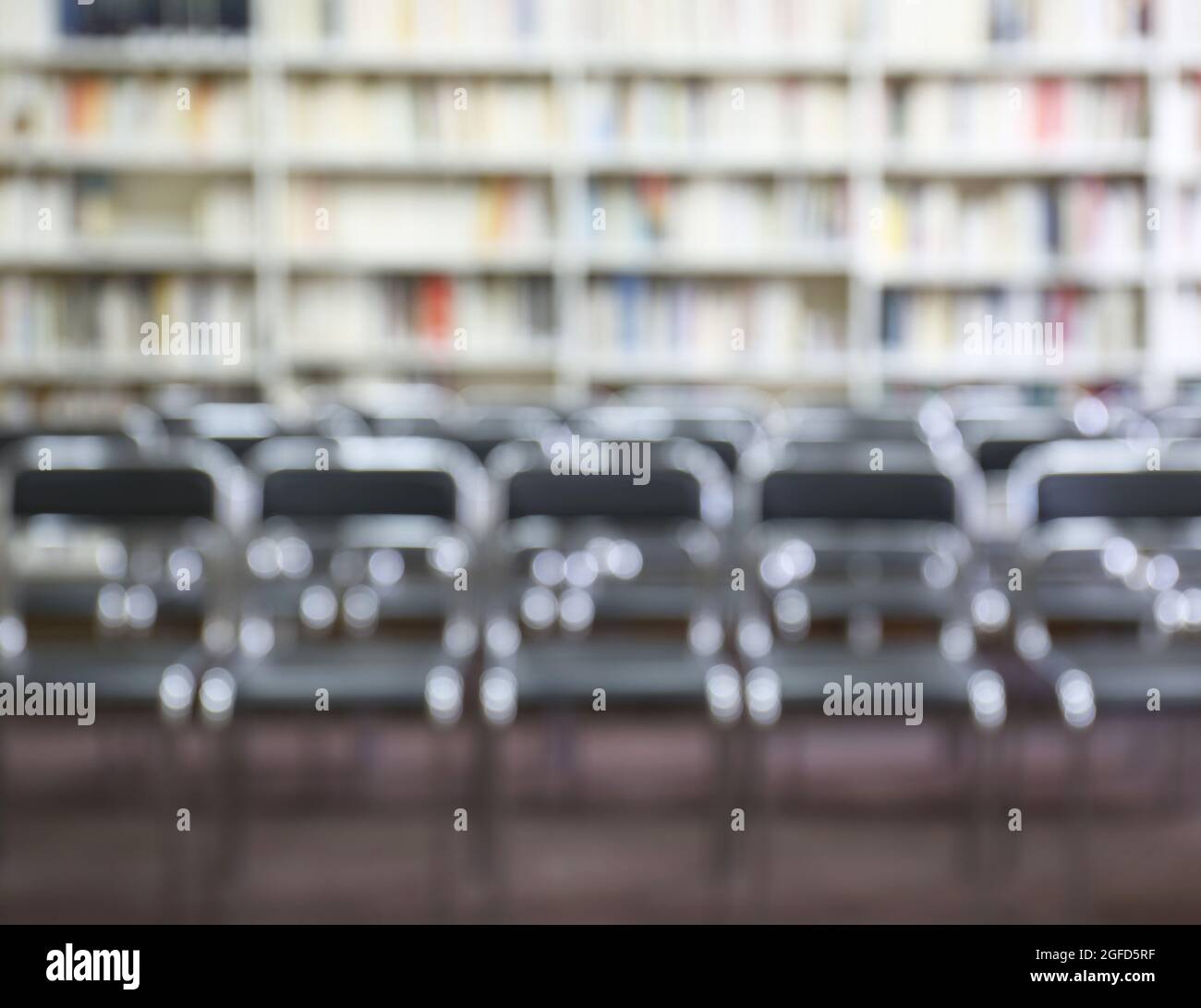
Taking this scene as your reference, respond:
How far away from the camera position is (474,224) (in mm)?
6105

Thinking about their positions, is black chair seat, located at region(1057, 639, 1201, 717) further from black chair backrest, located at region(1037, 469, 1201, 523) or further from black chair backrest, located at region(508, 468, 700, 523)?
black chair backrest, located at region(508, 468, 700, 523)

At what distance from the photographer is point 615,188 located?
6.10 m

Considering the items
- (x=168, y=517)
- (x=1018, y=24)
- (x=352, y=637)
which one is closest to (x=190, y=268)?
(x=352, y=637)

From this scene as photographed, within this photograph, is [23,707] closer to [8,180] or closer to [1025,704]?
[1025,704]

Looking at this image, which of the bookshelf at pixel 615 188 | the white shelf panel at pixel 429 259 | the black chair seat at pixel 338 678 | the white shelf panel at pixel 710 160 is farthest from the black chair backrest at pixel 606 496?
the white shelf panel at pixel 710 160

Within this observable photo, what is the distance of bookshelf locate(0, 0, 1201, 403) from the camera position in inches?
234

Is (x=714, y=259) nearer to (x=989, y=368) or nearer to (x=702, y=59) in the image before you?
(x=702, y=59)

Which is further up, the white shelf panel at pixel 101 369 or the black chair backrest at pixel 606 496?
the white shelf panel at pixel 101 369

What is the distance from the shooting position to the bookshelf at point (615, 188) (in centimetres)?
595

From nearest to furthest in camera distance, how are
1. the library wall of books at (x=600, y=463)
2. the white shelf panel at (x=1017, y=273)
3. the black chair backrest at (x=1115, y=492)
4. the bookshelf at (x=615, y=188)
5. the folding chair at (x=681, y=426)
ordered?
the library wall of books at (x=600, y=463) < the black chair backrest at (x=1115, y=492) < the folding chair at (x=681, y=426) < the bookshelf at (x=615, y=188) < the white shelf panel at (x=1017, y=273)

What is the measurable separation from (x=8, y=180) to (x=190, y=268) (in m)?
0.88

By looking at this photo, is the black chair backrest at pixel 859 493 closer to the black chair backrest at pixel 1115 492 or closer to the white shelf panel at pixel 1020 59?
the black chair backrest at pixel 1115 492

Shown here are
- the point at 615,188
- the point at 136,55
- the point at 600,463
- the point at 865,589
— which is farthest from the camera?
the point at 615,188

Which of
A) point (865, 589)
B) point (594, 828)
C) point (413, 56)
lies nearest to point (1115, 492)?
point (865, 589)
